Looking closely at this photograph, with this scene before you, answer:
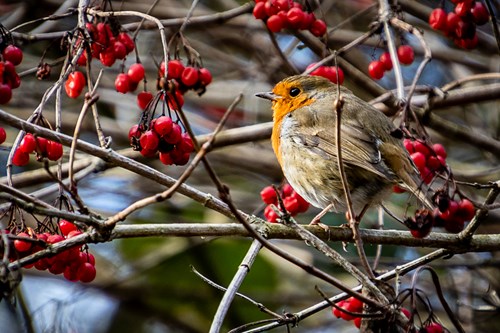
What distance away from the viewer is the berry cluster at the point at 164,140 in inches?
112

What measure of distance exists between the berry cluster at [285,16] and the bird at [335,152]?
0.39 m

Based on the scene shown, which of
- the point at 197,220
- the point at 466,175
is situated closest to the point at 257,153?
the point at 197,220

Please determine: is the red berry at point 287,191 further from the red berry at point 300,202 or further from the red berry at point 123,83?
the red berry at point 123,83

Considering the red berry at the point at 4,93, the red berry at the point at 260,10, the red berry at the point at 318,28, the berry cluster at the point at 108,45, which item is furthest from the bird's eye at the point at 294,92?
the red berry at the point at 4,93

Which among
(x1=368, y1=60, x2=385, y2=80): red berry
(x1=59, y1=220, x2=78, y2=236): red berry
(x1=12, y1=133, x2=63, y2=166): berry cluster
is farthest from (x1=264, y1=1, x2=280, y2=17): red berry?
(x1=59, y1=220, x2=78, y2=236): red berry

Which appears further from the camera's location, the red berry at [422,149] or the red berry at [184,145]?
the red berry at [422,149]

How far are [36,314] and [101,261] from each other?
81cm

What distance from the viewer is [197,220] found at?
5.65 meters

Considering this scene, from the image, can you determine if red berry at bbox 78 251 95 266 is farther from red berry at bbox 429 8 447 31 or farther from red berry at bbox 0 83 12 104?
red berry at bbox 429 8 447 31

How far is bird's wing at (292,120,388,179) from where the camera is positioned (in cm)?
364

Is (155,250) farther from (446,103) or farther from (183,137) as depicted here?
(183,137)

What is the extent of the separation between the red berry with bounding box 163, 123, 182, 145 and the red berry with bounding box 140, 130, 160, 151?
37 millimetres

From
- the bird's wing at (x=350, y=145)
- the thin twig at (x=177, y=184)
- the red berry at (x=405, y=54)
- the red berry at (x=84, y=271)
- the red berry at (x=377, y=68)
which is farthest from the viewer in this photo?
the red berry at (x=405, y=54)

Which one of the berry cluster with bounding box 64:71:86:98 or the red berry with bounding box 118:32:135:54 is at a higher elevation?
the red berry with bounding box 118:32:135:54
